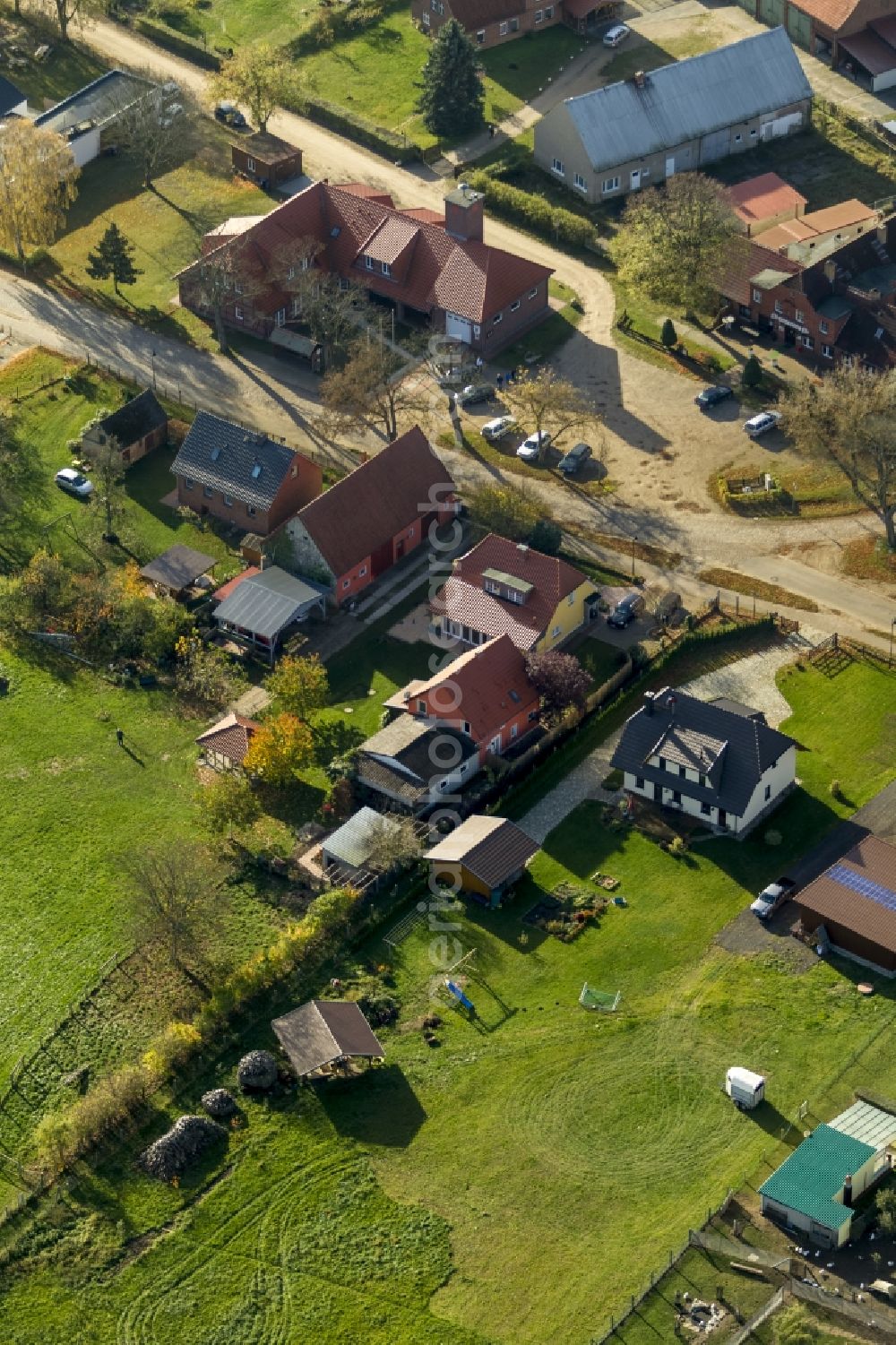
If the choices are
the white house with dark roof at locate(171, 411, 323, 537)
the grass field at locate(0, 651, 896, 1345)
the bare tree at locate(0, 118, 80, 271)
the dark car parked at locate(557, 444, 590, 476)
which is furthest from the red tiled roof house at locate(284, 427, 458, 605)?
the bare tree at locate(0, 118, 80, 271)

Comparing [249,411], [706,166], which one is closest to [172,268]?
[249,411]

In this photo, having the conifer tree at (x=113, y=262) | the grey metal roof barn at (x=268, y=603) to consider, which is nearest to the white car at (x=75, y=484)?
the grey metal roof barn at (x=268, y=603)

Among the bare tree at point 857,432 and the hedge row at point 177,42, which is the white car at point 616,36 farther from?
the bare tree at point 857,432

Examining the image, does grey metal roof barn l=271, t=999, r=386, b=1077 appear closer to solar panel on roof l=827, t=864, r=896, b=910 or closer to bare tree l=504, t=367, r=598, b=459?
solar panel on roof l=827, t=864, r=896, b=910

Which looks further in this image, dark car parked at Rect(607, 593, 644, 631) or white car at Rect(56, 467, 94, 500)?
white car at Rect(56, 467, 94, 500)

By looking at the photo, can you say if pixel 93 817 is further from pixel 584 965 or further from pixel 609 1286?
pixel 609 1286

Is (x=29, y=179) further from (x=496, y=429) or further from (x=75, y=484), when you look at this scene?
(x=496, y=429)
